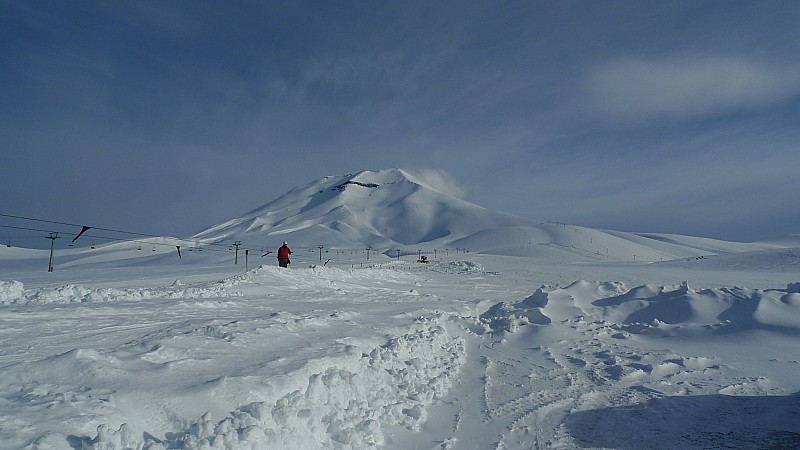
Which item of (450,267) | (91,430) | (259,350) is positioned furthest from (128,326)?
(450,267)

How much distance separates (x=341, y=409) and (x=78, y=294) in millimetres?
7971

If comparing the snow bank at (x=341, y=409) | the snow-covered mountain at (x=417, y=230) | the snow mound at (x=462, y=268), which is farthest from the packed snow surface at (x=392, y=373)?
the snow-covered mountain at (x=417, y=230)

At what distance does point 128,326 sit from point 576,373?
7.12 meters

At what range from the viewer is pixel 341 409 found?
4.93 meters

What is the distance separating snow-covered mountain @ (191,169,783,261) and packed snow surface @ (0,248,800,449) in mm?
55294

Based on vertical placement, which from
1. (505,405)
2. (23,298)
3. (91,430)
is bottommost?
(505,405)

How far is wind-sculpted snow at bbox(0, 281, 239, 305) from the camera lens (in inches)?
355

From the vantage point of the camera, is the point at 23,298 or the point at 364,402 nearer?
the point at 364,402

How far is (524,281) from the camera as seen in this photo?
25.5m

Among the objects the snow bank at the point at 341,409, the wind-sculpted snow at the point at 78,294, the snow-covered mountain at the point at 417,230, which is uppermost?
the snow-covered mountain at the point at 417,230

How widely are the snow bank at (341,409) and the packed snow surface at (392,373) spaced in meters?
0.02

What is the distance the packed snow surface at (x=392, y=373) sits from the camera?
389 centimetres

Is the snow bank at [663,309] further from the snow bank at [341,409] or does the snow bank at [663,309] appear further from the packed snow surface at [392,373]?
the snow bank at [341,409]

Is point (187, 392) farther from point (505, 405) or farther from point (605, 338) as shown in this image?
point (605, 338)
